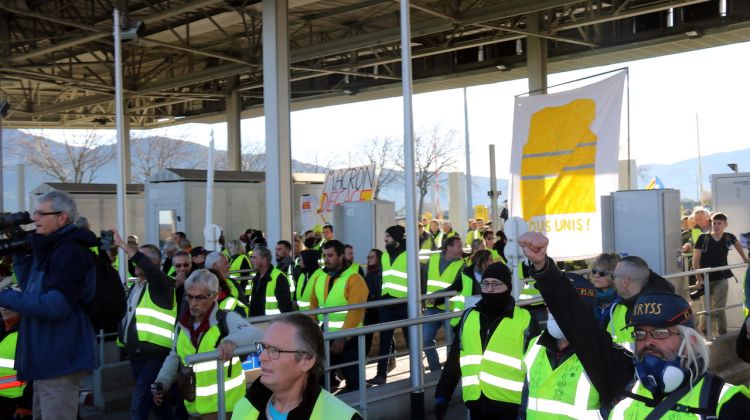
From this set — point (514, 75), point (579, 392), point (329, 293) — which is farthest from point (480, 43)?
point (579, 392)

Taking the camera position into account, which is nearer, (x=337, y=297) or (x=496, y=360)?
(x=496, y=360)

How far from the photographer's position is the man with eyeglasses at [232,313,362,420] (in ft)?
9.25

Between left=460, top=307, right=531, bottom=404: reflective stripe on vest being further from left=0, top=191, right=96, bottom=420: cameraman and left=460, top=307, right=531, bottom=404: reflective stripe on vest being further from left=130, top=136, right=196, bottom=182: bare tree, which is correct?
left=130, top=136, right=196, bottom=182: bare tree

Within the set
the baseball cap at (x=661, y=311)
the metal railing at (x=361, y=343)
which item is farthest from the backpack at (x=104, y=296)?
the baseball cap at (x=661, y=311)

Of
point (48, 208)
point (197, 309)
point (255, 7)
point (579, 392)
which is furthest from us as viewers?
point (255, 7)

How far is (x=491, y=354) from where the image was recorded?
17.4ft

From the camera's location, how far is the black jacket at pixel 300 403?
2.79m

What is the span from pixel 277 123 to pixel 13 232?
10.4 metres

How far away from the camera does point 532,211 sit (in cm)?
1033

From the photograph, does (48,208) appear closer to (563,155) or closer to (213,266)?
(213,266)

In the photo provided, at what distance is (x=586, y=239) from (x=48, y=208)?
6.60m

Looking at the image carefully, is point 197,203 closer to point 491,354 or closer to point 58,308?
point 58,308

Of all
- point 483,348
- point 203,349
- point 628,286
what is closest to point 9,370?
point 203,349

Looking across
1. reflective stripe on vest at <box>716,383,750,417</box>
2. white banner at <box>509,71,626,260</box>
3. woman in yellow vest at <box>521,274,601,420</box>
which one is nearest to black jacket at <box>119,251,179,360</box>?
woman in yellow vest at <box>521,274,601,420</box>
